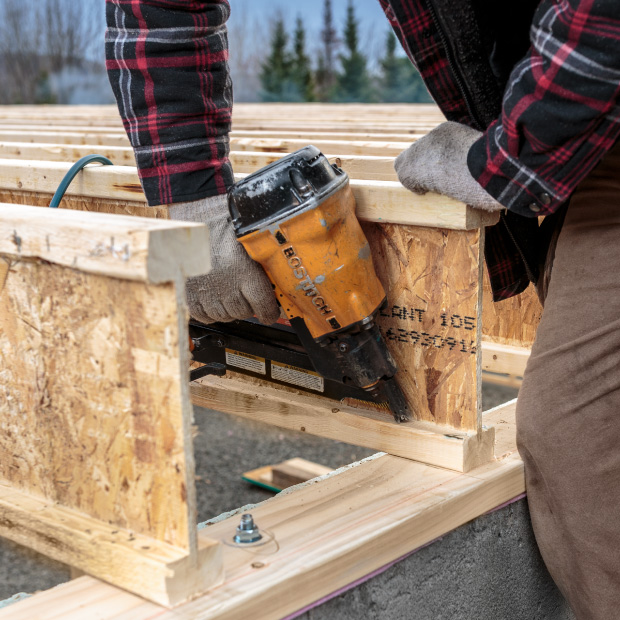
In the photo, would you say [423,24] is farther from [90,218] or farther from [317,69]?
Answer: [317,69]

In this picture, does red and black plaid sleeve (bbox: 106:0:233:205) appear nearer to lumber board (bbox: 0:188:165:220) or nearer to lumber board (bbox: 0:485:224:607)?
lumber board (bbox: 0:188:165:220)

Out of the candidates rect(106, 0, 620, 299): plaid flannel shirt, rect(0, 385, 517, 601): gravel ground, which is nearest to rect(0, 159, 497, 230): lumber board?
rect(106, 0, 620, 299): plaid flannel shirt

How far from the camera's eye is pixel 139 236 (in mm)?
1264

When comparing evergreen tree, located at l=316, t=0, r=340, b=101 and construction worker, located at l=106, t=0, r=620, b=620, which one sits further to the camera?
evergreen tree, located at l=316, t=0, r=340, b=101

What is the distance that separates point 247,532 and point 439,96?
1.09 meters

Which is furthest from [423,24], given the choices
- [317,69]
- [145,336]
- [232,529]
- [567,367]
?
[317,69]

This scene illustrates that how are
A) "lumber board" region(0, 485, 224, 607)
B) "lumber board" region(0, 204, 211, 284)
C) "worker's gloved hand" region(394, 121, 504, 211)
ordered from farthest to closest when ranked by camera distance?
"worker's gloved hand" region(394, 121, 504, 211), "lumber board" region(0, 485, 224, 607), "lumber board" region(0, 204, 211, 284)

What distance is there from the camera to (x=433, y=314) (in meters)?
1.97

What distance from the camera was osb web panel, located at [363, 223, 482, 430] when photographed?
189 cm

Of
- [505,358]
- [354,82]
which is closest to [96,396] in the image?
[505,358]

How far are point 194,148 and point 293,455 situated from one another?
3.88 m

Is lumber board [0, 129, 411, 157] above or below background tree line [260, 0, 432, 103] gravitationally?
above

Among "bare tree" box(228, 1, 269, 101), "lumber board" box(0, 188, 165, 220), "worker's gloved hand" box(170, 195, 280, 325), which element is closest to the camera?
"worker's gloved hand" box(170, 195, 280, 325)

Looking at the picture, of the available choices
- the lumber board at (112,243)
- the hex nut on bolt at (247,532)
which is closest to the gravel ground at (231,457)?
the hex nut on bolt at (247,532)
